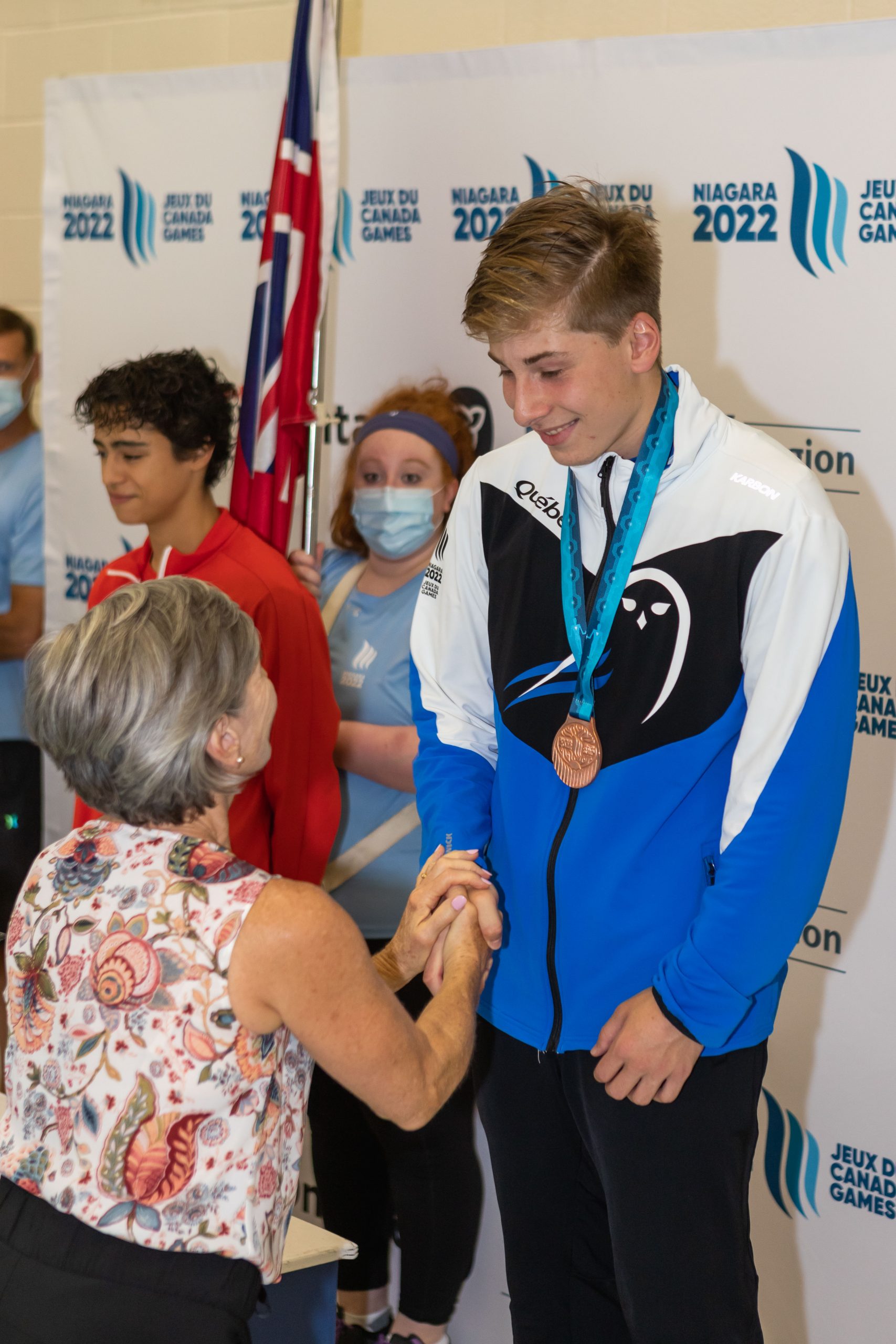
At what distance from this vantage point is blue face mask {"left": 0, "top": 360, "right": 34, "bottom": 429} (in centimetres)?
322

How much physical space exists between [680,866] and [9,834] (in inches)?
90.0

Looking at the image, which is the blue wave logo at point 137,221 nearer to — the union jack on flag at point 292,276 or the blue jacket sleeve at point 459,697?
the union jack on flag at point 292,276

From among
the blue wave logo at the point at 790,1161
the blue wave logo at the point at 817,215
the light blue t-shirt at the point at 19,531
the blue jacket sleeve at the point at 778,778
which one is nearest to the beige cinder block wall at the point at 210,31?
the blue wave logo at the point at 817,215

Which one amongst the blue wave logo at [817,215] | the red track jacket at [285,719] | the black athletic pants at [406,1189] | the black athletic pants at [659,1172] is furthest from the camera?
the black athletic pants at [406,1189]

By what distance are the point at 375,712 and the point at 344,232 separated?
3.39ft

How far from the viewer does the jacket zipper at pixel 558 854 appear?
1511mm

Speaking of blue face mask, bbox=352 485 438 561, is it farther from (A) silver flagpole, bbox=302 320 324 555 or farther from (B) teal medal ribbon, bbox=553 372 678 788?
(B) teal medal ribbon, bbox=553 372 678 788

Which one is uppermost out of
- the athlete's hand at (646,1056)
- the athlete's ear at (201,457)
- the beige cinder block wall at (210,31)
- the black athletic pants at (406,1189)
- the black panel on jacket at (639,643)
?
the beige cinder block wall at (210,31)

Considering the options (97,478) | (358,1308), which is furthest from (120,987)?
(97,478)

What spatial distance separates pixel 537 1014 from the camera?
1.56 m

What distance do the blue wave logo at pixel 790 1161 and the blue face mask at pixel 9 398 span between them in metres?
2.38

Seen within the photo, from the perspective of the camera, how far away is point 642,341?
1447 mm

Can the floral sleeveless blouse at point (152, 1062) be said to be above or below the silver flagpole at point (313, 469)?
below

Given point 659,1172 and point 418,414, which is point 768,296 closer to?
point 418,414
